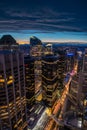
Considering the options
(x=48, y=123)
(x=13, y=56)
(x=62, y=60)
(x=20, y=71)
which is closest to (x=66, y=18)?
(x=13, y=56)

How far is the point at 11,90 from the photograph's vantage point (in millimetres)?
9055

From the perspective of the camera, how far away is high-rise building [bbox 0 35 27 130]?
27.8 ft

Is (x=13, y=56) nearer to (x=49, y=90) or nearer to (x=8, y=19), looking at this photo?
(x=8, y=19)

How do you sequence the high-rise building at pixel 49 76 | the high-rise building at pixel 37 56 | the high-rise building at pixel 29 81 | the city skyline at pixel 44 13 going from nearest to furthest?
the city skyline at pixel 44 13 → the high-rise building at pixel 29 81 → the high-rise building at pixel 49 76 → the high-rise building at pixel 37 56

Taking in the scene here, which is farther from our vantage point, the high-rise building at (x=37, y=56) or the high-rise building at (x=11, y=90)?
the high-rise building at (x=37, y=56)

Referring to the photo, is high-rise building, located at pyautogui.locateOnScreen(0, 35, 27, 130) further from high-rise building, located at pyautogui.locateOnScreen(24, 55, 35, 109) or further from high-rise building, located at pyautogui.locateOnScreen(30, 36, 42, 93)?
high-rise building, located at pyautogui.locateOnScreen(30, 36, 42, 93)

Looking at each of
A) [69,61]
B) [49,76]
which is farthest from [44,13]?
[69,61]

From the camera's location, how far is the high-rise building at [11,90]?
8484 mm

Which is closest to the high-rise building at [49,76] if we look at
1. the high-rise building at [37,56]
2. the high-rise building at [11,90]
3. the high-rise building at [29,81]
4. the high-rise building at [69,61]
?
the high-rise building at [29,81]

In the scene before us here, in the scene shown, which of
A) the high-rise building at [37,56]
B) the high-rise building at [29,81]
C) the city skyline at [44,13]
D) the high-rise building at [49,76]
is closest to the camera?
the city skyline at [44,13]

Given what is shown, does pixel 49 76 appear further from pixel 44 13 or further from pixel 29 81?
pixel 44 13

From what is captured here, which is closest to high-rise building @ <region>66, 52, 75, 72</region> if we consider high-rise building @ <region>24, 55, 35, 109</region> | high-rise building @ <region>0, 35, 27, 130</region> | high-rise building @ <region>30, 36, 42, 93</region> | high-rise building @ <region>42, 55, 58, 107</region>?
high-rise building @ <region>30, 36, 42, 93</region>

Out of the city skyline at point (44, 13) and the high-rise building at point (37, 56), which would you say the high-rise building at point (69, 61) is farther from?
the city skyline at point (44, 13)

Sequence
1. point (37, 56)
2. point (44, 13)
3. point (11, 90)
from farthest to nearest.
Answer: point (37, 56) → point (11, 90) → point (44, 13)
